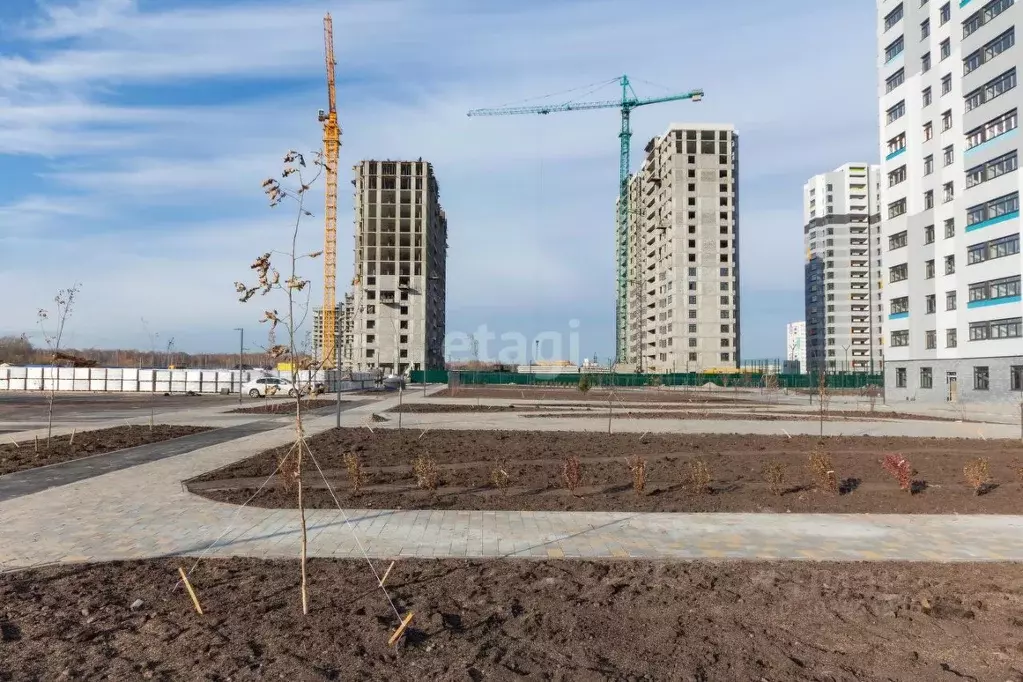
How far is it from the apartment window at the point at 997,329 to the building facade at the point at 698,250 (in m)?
53.5

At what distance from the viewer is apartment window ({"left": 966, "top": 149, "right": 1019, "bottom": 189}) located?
35.4 meters

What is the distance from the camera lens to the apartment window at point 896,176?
45.3 m

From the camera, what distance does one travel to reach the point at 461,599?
4.79 m

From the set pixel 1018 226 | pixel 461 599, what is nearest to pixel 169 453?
pixel 461 599

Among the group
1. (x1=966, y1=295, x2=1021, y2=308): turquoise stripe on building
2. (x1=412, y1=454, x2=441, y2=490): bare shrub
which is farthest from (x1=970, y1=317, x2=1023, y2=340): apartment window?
(x1=412, y1=454, x2=441, y2=490): bare shrub

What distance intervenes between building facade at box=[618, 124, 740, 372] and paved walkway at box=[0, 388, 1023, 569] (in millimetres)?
86601

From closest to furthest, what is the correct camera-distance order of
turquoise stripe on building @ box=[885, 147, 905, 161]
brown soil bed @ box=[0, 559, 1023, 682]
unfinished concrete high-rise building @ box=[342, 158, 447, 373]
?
brown soil bed @ box=[0, 559, 1023, 682], turquoise stripe on building @ box=[885, 147, 905, 161], unfinished concrete high-rise building @ box=[342, 158, 447, 373]

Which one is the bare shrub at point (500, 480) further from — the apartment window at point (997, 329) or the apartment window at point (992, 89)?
the apartment window at point (992, 89)

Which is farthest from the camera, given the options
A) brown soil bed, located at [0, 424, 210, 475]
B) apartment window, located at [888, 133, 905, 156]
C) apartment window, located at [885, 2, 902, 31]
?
apartment window, located at [885, 2, 902, 31]

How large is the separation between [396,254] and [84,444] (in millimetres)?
94426

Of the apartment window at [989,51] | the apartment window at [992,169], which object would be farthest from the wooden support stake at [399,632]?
the apartment window at [989,51]

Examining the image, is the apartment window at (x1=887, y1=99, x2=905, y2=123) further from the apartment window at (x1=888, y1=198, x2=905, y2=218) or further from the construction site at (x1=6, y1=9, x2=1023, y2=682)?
the construction site at (x1=6, y1=9, x2=1023, y2=682)

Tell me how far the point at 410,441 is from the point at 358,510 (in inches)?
275

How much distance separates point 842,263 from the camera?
5527 inches
